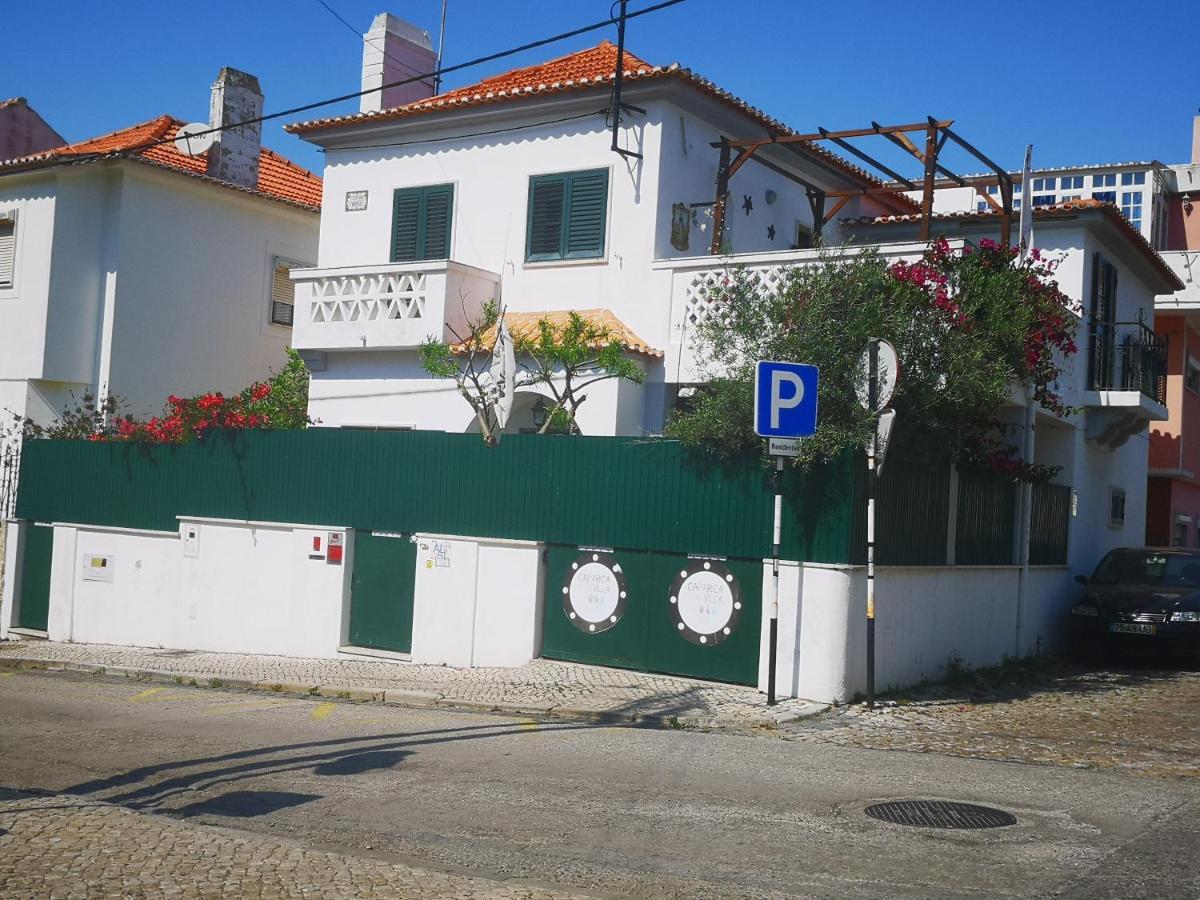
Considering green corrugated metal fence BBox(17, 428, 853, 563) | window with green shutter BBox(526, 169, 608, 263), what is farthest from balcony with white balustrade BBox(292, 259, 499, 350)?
green corrugated metal fence BBox(17, 428, 853, 563)

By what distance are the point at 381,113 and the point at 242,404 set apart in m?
5.40

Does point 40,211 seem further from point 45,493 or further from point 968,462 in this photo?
point 968,462

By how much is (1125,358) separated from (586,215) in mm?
Answer: 9254

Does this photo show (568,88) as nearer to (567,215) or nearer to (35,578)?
(567,215)

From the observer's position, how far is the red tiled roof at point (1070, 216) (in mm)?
19547

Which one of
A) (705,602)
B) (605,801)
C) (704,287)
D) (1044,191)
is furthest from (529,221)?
(1044,191)

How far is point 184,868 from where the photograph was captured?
6496mm

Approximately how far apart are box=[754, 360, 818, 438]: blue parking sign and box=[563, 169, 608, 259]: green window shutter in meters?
7.41

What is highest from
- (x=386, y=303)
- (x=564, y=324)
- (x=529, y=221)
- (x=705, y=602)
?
(x=529, y=221)

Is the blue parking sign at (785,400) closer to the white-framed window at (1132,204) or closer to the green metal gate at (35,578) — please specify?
the green metal gate at (35,578)

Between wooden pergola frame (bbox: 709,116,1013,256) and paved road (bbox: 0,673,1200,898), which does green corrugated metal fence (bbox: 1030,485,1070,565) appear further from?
paved road (bbox: 0,673,1200,898)

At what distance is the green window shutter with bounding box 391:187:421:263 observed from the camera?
21.5 meters

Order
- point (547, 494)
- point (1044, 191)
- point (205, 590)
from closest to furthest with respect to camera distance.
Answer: point (547, 494) < point (205, 590) < point (1044, 191)

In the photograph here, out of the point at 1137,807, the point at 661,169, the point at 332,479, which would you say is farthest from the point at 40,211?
the point at 1137,807
